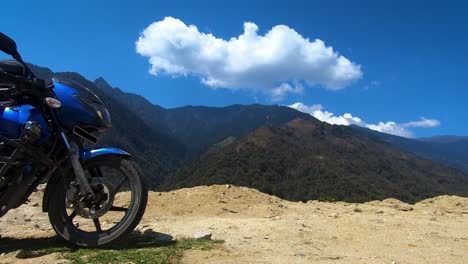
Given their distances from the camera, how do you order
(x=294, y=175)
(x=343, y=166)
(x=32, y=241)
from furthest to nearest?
(x=343, y=166)
(x=294, y=175)
(x=32, y=241)

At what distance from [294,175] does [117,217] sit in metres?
157

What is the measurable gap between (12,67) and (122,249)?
7.61 ft

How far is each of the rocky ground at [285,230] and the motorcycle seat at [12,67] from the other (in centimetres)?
197

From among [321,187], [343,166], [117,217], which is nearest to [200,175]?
[321,187]

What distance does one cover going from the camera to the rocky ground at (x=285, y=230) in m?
5.12

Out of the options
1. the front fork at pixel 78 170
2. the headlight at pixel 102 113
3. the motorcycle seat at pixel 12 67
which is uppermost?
the motorcycle seat at pixel 12 67

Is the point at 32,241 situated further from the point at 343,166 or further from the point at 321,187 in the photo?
the point at 343,166

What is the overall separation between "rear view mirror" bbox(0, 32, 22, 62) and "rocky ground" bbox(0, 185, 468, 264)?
2.17 meters

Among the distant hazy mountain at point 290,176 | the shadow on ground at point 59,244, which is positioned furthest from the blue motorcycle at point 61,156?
the distant hazy mountain at point 290,176

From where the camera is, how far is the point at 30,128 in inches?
190

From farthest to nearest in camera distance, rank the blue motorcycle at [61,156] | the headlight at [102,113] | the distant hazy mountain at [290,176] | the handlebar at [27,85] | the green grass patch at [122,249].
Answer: the distant hazy mountain at [290,176], the headlight at [102,113], the handlebar at [27,85], the blue motorcycle at [61,156], the green grass patch at [122,249]

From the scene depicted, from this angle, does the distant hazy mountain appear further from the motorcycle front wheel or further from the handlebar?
the handlebar

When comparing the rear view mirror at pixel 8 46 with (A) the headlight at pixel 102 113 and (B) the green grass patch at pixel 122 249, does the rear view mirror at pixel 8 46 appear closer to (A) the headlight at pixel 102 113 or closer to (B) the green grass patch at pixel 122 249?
(A) the headlight at pixel 102 113

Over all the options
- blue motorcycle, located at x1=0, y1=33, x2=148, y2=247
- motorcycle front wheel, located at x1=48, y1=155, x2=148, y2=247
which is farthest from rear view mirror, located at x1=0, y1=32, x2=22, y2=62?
motorcycle front wheel, located at x1=48, y1=155, x2=148, y2=247
